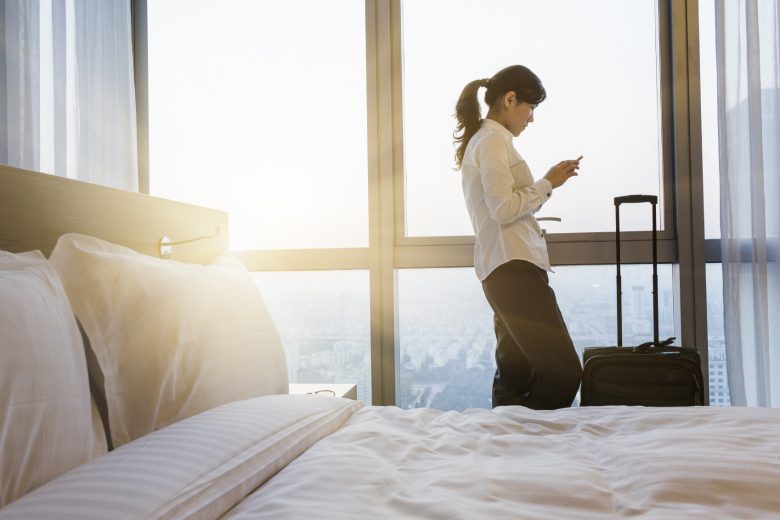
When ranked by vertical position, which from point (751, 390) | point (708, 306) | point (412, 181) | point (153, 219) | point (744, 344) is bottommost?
Result: point (751, 390)

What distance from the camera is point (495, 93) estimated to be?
2.06 metres

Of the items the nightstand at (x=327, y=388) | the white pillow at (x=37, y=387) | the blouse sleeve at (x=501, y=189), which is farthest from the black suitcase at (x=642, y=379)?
the white pillow at (x=37, y=387)

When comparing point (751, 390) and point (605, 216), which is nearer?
point (751, 390)

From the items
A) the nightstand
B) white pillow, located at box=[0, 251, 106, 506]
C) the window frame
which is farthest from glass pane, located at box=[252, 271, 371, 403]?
white pillow, located at box=[0, 251, 106, 506]

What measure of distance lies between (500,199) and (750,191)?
3.67 feet

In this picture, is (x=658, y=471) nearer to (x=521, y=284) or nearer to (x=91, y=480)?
(x=91, y=480)

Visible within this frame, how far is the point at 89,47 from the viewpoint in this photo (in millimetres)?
2396

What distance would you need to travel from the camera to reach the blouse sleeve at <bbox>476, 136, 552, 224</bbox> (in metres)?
1.88

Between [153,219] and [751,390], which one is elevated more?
[153,219]

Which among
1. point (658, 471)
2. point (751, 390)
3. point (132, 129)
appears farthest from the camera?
point (132, 129)

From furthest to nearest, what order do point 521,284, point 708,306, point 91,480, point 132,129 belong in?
point 132,129 → point 708,306 → point 521,284 → point 91,480

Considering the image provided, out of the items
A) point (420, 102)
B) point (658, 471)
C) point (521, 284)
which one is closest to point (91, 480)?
point (658, 471)

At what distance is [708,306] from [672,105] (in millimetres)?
889

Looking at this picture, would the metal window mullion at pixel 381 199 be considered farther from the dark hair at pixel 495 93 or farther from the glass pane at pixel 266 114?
the dark hair at pixel 495 93
